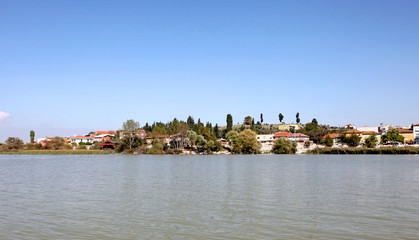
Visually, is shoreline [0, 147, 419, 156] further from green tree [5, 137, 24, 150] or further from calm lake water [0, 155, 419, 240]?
calm lake water [0, 155, 419, 240]

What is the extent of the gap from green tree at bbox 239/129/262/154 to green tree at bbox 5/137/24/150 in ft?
229

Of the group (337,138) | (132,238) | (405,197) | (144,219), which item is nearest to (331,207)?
(405,197)

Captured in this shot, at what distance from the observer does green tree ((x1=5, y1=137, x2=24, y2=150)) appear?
10990cm

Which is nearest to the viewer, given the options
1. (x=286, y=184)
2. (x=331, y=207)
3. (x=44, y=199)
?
(x=331, y=207)

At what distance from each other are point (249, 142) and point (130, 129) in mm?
33679

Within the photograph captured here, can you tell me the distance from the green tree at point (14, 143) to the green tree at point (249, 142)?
6980cm

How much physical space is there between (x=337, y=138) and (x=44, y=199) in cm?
12284

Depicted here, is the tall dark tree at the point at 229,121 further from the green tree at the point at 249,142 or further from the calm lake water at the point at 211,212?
the calm lake water at the point at 211,212

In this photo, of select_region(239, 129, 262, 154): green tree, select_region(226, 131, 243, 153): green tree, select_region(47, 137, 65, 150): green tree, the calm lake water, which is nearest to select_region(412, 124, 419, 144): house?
select_region(239, 129, 262, 154): green tree

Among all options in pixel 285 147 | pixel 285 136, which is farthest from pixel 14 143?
pixel 285 136

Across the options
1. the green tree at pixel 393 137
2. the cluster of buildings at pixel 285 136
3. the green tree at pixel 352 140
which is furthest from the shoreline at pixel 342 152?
the green tree at pixel 393 137

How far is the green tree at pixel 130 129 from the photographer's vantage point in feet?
325

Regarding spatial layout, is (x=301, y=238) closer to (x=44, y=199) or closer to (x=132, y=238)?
(x=132, y=238)

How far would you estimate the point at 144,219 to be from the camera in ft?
47.5
